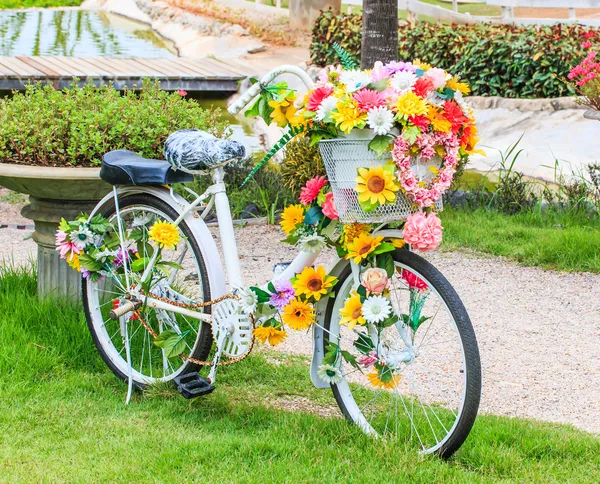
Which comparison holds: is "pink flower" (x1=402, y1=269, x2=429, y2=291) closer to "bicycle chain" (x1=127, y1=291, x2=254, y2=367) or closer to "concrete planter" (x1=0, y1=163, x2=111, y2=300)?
"bicycle chain" (x1=127, y1=291, x2=254, y2=367)

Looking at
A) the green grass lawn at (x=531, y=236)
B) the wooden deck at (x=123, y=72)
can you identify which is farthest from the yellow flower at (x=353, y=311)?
the wooden deck at (x=123, y=72)

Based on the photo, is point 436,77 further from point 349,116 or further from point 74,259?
point 74,259

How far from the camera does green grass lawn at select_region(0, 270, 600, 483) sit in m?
2.96

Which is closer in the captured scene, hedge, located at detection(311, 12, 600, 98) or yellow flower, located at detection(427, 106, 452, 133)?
yellow flower, located at detection(427, 106, 452, 133)

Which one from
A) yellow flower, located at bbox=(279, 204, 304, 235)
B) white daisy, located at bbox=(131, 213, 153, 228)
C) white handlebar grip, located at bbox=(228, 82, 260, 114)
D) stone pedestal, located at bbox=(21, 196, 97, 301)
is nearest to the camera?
white handlebar grip, located at bbox=(228, 82, 260, 114)

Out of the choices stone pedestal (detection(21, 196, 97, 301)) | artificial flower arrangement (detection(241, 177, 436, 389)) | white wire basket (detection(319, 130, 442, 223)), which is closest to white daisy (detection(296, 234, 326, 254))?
artificial flower arrangement (detection(241, 177, 436, 389))

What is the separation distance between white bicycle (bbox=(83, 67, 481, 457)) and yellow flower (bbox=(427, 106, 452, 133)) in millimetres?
391

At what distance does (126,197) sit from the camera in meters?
3.76

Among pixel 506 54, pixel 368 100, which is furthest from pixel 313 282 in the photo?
pixel 506 54

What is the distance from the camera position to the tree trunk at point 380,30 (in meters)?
7.27

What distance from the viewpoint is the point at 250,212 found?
7.38 meters

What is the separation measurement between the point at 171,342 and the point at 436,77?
4.85 ft

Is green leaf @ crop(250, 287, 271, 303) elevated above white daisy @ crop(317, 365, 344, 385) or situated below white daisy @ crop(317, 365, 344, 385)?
above

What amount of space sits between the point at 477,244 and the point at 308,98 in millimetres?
3653
